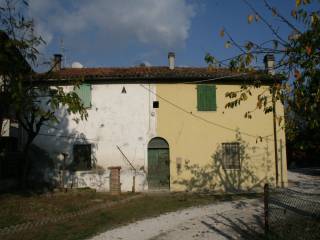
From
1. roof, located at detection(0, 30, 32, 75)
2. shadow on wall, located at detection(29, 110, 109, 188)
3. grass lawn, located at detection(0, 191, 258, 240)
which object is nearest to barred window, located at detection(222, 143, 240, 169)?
grass lawn, located at detection(0, 191, 258, 240)

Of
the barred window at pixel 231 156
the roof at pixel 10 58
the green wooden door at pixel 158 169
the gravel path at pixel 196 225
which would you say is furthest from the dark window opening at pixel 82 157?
the roof at pixel 10 58

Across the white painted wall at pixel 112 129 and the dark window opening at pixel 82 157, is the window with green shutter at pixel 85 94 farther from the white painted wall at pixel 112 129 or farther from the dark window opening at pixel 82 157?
the dark window opening at pixel 82 157

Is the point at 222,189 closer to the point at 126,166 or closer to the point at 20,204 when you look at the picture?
the point at 126,166

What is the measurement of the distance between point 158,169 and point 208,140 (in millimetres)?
2785

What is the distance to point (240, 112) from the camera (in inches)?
704

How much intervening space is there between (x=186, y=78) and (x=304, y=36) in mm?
13074

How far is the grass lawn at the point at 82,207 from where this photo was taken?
904cm

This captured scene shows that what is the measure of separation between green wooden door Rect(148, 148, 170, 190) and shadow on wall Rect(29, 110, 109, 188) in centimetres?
212

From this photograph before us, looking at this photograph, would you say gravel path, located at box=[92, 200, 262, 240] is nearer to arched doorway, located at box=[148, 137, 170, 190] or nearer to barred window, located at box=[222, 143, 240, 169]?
arched doorway, located at box=[148, 137, 170, 190]

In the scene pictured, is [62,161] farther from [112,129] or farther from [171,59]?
[171,59]

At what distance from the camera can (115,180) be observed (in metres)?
16.7

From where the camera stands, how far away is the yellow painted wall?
57.5 ft

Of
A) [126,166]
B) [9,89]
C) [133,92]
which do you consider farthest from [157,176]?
[9,89]

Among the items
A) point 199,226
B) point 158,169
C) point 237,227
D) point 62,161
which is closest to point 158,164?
point 158,169
